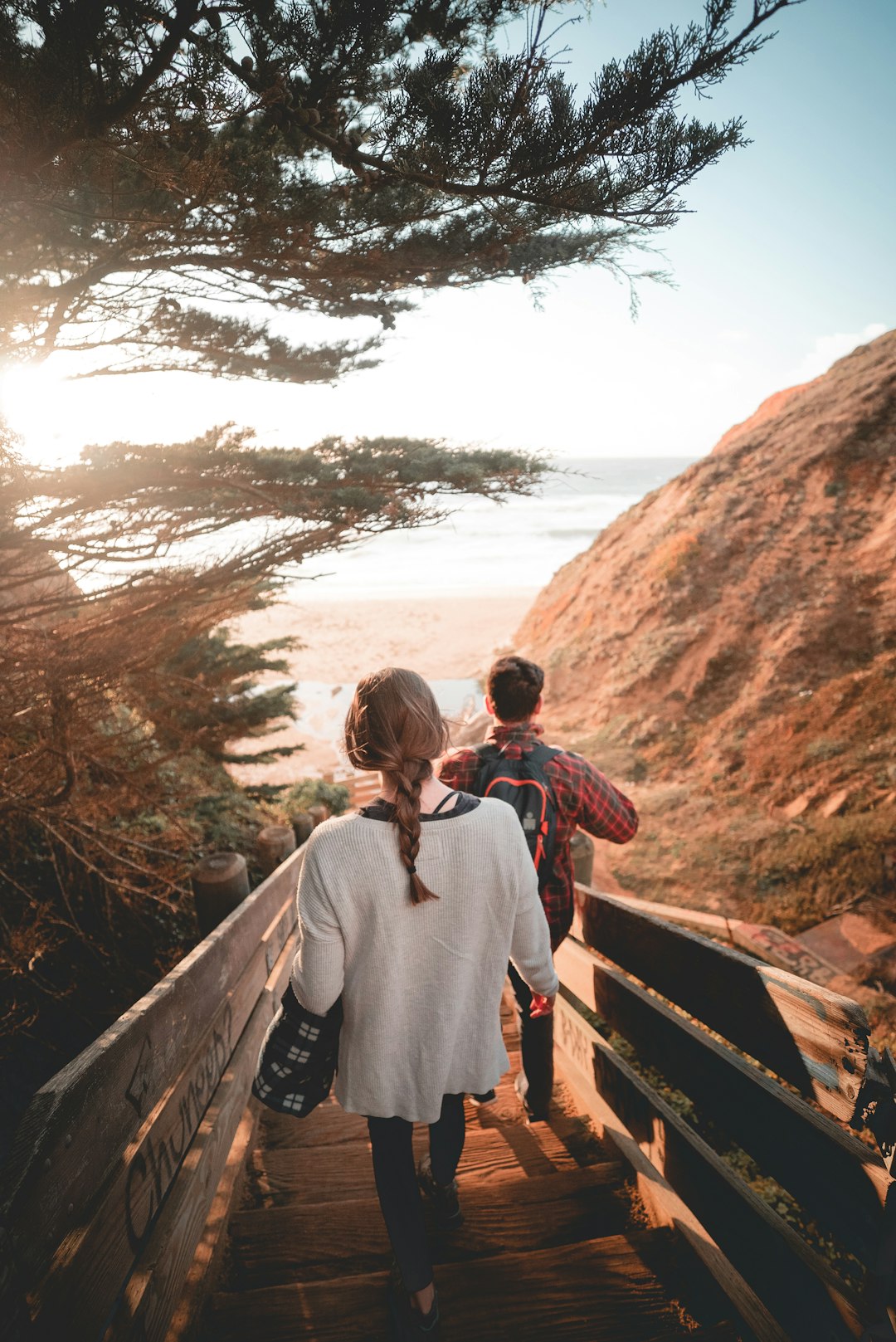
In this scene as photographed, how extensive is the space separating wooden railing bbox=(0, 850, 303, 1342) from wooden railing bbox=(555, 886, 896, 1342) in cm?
150

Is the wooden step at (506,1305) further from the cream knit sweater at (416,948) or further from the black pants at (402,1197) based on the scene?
the cream knit sweater at (416,948)

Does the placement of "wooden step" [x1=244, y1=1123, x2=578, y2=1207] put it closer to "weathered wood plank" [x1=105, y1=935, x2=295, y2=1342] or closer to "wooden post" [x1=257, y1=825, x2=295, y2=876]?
"weathered wood plank" [x1=105, y1=935, x2=295, y2=1342]

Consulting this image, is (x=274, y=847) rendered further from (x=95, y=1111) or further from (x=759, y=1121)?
(x=759, y=1121)

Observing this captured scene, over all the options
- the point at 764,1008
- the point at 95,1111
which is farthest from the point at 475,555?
the point at 95,1111

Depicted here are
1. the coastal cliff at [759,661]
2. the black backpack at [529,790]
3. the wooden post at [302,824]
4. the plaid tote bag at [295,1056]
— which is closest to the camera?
the plaid tote bag at [295,1056]

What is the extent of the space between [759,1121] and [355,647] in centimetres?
2183

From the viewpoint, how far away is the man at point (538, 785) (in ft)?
7.31

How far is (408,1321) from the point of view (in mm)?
1735

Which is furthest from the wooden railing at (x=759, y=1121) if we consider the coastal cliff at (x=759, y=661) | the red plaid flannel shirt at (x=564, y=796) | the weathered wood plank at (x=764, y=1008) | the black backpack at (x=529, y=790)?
the coastal cliff at (x=759, y=661)

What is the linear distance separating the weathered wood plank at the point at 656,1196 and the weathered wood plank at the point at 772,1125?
325 millimetres

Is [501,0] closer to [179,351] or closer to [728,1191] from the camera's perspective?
[179,351]

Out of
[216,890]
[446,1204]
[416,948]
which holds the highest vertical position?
[416,948]

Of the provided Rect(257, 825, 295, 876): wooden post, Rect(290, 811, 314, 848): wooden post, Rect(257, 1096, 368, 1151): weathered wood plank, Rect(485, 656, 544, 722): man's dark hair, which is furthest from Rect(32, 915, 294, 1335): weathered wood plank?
Rect(290, 811, 314, 848): wooden post

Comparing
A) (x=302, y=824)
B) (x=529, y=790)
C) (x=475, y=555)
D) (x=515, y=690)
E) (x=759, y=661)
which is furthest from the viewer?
(x=475, y=555)
